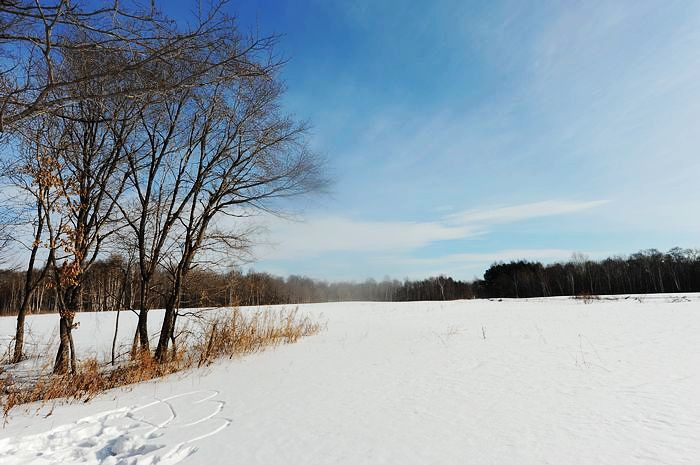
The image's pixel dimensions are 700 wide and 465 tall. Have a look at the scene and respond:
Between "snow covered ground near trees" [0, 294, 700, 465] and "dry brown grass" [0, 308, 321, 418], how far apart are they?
0.68 metres

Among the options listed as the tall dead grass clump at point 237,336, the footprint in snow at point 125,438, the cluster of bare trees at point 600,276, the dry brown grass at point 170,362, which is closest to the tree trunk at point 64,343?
the dry brown grass at point 170,362

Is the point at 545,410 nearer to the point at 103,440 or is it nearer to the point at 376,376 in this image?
the point at 376,376

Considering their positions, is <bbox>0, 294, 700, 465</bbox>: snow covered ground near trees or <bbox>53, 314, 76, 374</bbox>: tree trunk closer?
<bbox>0, 294, 700, 465</bbox>: snow covered ground near trees

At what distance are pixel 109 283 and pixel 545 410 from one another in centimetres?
1136

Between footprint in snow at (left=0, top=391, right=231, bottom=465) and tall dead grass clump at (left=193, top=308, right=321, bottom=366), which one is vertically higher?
tall dead grass clump at (left=193, top=308, right=321, bottom=366)

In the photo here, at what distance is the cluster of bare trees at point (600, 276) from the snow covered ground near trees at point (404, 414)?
183 ft

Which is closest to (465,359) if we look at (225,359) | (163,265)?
(225,359)

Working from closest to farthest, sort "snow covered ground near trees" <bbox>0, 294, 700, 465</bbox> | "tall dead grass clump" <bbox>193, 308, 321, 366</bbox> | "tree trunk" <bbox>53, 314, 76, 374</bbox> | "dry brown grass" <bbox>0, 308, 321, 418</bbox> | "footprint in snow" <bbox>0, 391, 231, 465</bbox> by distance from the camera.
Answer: "snow covered ground near trees" <bbox>0, 294, 700, 465</bbox>, "footprint in snow" <bbox>0, 391, 231, 465</bbox>, "dry brown grass" <bbox>0, 308, 321, 418</bbox>, "tree trunk" <bbox>53, 314, 76, 374</bbox>, "tall dead grass clump" <bbox>193, 308, 321, 366</bbox>

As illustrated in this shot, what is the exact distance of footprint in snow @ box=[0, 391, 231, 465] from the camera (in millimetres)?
3125

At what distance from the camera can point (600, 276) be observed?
57.2 meters

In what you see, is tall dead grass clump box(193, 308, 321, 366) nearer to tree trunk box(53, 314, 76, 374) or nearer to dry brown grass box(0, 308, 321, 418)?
dry brown grass box(0, 308, 321, 418)

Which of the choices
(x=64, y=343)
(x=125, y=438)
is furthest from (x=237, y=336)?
(x=125, y=438)

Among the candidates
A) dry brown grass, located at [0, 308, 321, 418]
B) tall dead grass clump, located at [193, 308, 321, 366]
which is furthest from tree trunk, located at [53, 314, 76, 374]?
tall dead grass clump, located at [193, 308, 321, 366]

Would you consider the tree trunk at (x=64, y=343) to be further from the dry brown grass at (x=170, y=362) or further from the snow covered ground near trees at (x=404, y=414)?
the snow covered ground near trees at (x=404, y=414)
